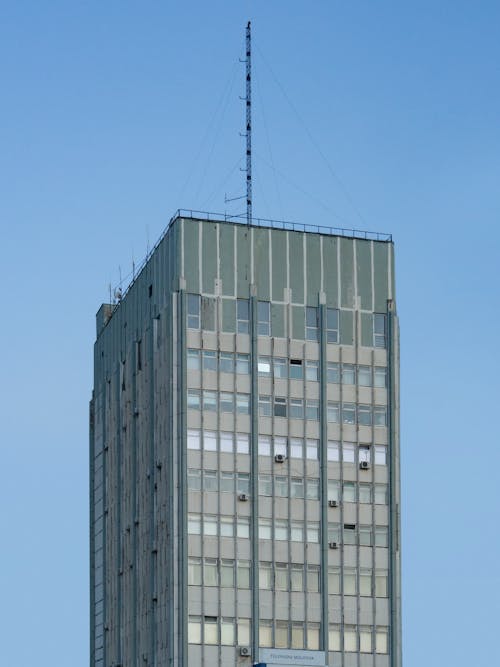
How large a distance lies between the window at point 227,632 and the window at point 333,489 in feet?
41.4

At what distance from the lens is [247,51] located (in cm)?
15188

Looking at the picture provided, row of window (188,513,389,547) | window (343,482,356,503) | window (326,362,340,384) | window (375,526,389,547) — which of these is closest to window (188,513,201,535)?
row of window (188,513,389,547)

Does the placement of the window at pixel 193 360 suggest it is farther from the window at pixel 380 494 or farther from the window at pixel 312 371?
the window at pixel 380 494

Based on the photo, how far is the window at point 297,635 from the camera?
443 ft

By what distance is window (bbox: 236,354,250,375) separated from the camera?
138 meters

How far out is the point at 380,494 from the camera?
461 ft

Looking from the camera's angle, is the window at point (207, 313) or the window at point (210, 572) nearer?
the window at point (210, 572)

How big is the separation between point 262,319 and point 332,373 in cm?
678

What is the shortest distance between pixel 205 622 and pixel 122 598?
1879cm

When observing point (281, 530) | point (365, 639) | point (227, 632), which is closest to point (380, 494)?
point (281, 530)

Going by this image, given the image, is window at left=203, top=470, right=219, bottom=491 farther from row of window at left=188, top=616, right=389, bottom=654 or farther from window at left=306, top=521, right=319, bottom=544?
row of window at left=188, top=616, right=389, bottom=654

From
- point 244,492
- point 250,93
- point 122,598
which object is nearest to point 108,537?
point 122,598

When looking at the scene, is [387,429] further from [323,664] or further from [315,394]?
[323,664]

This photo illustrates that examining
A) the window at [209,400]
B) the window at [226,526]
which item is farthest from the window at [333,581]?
the window at [209,400]
